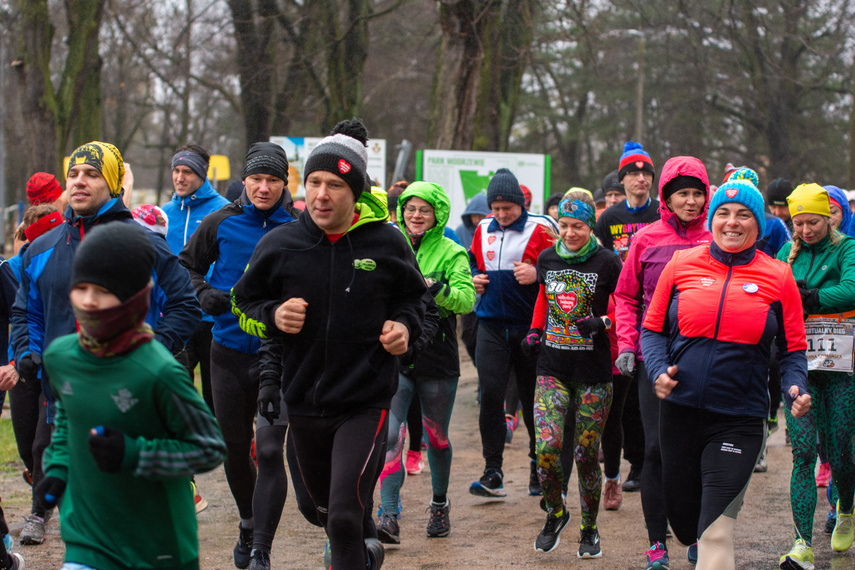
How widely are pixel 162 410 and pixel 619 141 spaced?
1391 inches

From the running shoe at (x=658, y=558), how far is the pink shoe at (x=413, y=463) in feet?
10.1

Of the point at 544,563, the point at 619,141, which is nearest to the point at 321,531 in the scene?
the point at 544,563

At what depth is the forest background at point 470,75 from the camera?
16.8 metres

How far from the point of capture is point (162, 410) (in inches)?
119

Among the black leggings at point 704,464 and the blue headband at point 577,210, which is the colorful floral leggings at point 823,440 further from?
the blue headband at point 577,210

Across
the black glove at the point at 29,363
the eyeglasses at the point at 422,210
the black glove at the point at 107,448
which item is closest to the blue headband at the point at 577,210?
the eyeglasses at the point at 422,210

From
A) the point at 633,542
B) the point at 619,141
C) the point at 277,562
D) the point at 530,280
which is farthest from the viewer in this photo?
the point at 619,141

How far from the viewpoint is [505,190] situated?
6949mm

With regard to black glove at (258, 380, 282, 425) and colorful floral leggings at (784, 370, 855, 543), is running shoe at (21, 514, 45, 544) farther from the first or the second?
colorful floral leggings at (784, 370, 855, 543)

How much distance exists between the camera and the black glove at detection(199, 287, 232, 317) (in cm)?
523

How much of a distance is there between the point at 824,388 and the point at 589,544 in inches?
68.4

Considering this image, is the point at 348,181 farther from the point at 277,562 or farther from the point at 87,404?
the point at 277,562

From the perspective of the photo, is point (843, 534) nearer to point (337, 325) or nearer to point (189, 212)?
point (337, 325)

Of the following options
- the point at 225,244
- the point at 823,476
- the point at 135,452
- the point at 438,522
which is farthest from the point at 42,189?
the point at 823,476
